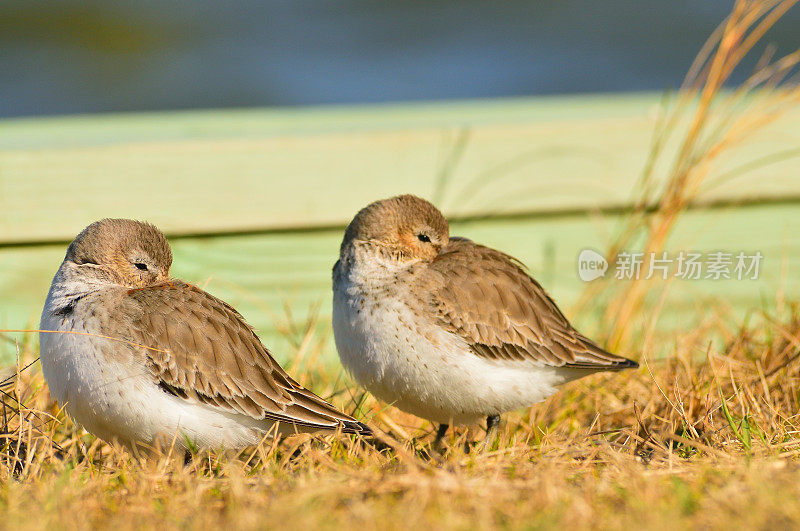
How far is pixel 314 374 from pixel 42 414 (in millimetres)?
1529

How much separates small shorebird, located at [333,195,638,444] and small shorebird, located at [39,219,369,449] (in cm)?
35

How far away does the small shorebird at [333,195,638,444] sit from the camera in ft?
13.6

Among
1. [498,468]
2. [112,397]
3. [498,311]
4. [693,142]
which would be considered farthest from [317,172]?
[498,468]

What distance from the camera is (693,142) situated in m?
5.48

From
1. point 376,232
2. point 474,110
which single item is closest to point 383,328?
point 376,232

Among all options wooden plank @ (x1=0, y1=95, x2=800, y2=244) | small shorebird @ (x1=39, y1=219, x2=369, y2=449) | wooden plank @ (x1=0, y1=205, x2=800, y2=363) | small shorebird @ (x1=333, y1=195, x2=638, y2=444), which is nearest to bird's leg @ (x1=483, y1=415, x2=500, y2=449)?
small shorebird @ (x1=333, y1=195, x2=638, y2=444)

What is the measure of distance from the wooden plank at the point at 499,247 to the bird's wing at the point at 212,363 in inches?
56.2

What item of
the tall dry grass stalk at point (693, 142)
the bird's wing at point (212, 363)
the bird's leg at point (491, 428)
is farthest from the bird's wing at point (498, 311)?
the tall dry grass stalk at point (693, 142)

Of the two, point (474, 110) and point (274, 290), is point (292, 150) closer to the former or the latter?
point (274, 290)

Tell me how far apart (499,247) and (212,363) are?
264cm

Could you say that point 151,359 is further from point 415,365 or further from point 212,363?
point 415,365

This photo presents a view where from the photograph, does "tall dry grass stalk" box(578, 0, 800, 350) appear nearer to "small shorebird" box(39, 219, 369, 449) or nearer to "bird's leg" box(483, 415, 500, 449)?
"bird's leg" box(483, 415, 500, 449)

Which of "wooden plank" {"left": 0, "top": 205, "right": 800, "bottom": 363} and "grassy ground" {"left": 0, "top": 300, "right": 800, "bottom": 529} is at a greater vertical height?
"wooden plank" {"left": 0, "top": 205, "right": 800, "bottom": 363}

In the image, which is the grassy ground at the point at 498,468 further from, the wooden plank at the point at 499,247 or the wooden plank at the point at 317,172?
the wooden plank at the point at 317,172
